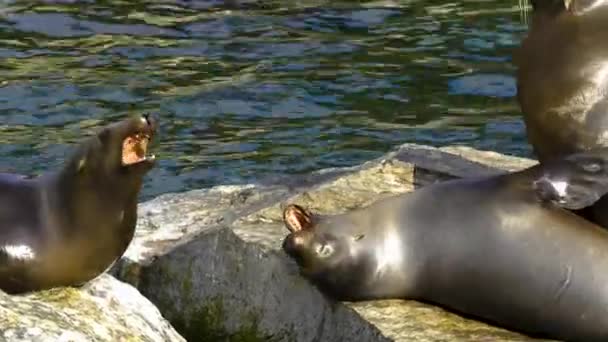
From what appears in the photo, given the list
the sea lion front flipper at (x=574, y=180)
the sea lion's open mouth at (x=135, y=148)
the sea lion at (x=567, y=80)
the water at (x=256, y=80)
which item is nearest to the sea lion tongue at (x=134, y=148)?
the sea lion's open mouth at (x=135, y=148)

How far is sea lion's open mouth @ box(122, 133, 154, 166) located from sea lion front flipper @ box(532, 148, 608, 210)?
1468mm

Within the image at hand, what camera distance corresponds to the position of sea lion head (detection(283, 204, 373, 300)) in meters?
6.19

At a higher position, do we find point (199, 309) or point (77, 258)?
point (77, 258)

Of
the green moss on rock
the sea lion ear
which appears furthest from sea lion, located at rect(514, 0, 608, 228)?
the green moss on rock

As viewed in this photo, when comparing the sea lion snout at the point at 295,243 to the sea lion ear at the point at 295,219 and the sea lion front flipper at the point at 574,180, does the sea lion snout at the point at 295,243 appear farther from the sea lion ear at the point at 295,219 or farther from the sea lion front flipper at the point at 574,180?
the sea lion front flipper at the point at 574,180

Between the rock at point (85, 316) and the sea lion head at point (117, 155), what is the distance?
0.42 metres

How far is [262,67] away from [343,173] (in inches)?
167

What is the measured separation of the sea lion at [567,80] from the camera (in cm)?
619

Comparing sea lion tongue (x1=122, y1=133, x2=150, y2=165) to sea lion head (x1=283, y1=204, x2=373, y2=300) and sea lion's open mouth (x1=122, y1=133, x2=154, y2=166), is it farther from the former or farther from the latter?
sea lion head (x1=283, y1=204, x2=373, y2=300)

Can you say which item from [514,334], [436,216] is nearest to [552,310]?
[514,334]

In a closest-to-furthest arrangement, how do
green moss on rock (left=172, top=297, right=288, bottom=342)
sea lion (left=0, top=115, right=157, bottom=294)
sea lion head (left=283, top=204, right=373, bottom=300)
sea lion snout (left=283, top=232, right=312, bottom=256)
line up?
sea lion (left=0, top=115, right=157, bottom=294) → sea lion snout (left=283, top=232, right=312, bottom=256) → sea lion head (left=283, top=204, right=373, bottom=300) → green moss on rock (left=172, top=297, right=288, bottom=342)

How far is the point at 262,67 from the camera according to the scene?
11.7m

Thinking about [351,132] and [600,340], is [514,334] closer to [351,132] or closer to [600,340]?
[600,340]

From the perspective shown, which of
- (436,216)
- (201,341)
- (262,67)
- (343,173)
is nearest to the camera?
(436,216)
